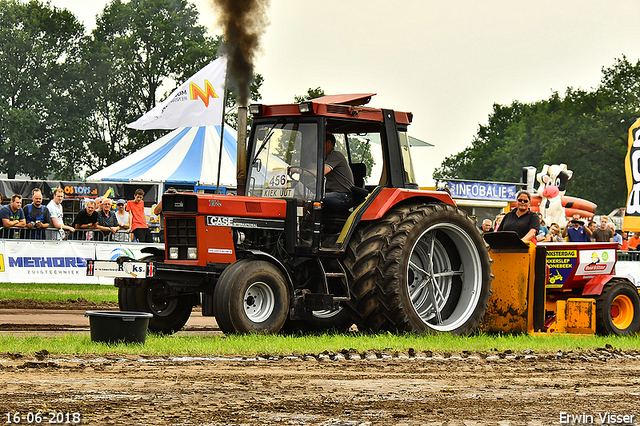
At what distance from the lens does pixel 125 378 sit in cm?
595

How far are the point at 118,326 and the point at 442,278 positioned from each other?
4044 mm

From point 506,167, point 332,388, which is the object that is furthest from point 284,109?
point 506,167

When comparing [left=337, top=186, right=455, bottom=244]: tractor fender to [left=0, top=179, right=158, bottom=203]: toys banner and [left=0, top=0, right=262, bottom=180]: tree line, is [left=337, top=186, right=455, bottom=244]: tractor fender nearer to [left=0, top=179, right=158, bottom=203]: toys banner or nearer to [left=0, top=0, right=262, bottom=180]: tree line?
[left=0, top=179, right=158, bottom=203]: toys banner

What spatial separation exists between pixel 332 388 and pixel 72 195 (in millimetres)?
22446

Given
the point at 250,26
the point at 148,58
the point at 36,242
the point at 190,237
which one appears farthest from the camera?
the point at 148,58

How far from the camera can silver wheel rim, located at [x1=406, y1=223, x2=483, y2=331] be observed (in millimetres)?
9766

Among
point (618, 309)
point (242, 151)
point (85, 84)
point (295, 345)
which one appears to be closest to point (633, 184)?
point (618, 309)

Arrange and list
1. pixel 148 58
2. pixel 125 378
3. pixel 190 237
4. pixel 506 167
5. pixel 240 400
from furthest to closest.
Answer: pixel 506 167
pixel 148 58
pixel 190 237
pixel 125 378
pixel 240 400

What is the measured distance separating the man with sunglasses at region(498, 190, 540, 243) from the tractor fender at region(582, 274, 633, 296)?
0.90 m

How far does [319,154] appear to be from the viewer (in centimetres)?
909

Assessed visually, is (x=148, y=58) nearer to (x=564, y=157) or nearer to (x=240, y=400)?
(x=564, y=157)

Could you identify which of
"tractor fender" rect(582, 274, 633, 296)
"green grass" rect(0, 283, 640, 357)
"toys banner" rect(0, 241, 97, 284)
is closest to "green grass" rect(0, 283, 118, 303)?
"toys banner" rect(0, 241, 97, 284)

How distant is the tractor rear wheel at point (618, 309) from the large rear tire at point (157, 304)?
5.02m

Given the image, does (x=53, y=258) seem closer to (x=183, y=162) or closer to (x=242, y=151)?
(x=242, y=151)
